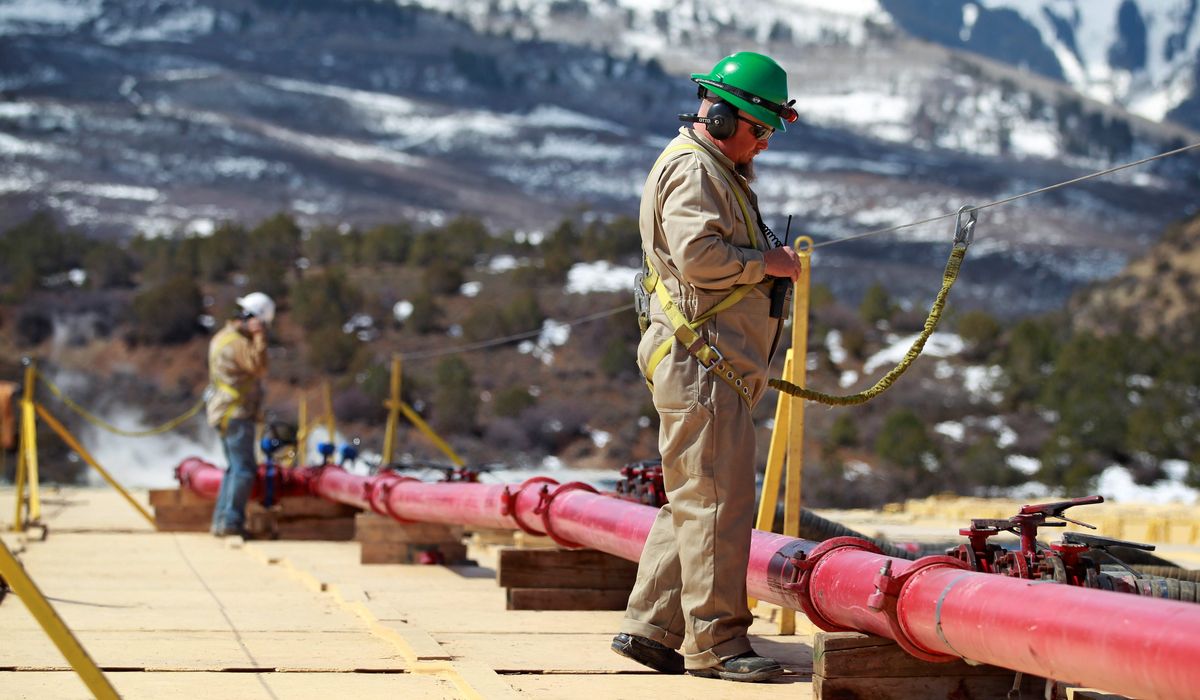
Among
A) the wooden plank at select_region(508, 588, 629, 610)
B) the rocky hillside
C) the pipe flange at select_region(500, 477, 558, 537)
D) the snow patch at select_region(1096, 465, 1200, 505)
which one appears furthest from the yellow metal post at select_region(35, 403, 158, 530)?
the rocky hillside

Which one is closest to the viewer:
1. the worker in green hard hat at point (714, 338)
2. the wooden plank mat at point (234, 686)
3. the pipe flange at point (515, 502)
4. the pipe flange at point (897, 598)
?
the pipe flange at point (897, 598)

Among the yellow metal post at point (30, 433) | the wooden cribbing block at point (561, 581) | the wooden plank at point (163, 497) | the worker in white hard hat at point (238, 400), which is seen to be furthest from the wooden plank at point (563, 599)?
the wooden plank at point (163, 497)

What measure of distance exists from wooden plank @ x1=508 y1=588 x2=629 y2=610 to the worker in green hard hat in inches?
83.8

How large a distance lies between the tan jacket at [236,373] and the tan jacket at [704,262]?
7.87 meters

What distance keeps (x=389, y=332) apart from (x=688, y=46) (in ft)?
446

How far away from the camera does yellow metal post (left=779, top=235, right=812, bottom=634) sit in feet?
20.7

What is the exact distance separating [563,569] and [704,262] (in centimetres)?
271

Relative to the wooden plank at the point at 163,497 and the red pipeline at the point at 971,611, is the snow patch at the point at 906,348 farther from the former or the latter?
the red pipeline at the point at 971,611

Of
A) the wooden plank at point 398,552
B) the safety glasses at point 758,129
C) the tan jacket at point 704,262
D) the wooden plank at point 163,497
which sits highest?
the safety glasses at point 758,129

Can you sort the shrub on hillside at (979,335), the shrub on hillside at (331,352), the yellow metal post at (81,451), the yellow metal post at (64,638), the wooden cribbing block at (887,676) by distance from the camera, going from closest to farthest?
1. the yellow metal post at (64,638)
2. the wooden cribbing block at (887,676)
3. the yellow metal post at (81,451)
4. the shrub on hillside at (331,352)
5. the shrub on hillside at (979,335)

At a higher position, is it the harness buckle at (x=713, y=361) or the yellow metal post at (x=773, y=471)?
the harness buckle at (x=713, y=361)

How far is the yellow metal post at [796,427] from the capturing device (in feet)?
20.7

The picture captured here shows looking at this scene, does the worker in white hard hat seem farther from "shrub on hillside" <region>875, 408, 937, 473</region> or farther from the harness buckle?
"shrub on hillside" <region>875, 408, 937, 473</region>

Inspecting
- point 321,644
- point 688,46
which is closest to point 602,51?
point 688,46
